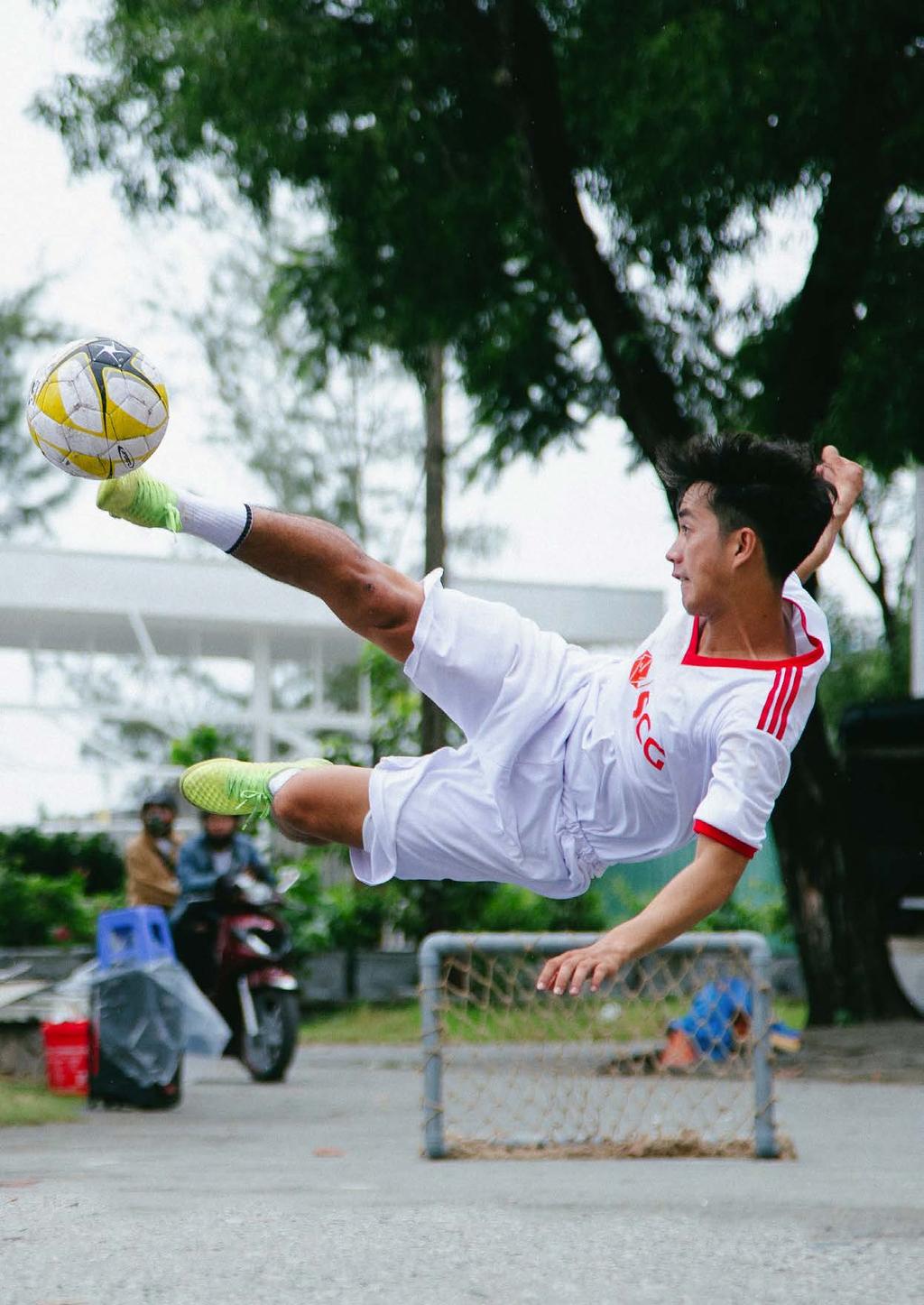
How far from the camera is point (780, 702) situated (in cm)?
434

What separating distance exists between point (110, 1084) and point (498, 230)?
21.7 feet

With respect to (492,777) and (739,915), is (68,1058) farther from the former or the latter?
(739,915)

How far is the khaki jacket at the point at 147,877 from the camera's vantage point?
37.8 ft

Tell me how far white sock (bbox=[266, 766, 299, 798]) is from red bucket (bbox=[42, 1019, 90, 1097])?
5830 millimetres

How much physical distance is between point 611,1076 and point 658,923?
5.98 metres

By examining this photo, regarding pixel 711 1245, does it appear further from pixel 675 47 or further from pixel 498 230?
pixel 498 230

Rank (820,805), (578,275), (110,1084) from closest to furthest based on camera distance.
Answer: (110,1084), (578,275), (820,805)

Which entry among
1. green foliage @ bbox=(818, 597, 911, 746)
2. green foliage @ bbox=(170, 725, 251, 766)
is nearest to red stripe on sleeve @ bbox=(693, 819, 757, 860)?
green foliage @ bbox=(170, 725, 251, 766)

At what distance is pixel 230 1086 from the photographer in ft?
36.0

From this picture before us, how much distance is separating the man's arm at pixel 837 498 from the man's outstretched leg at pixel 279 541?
1.22m

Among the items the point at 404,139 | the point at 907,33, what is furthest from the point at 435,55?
the point at 907,33

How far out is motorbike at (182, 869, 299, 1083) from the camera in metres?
10.6

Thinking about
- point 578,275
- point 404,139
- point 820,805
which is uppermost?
point 404,139

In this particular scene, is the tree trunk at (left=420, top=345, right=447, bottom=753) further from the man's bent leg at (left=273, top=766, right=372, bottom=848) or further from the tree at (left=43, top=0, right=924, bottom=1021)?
the man's bent leg at (left=273, top=766, right=372, bottom=848)
